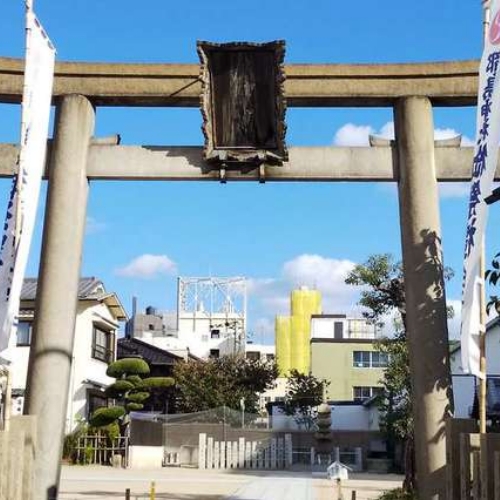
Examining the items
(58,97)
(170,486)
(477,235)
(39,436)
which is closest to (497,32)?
(477,235)

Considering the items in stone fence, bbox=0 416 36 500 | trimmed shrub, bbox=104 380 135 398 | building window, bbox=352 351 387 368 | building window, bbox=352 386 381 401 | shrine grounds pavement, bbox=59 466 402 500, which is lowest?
shrine grounds pavement, bbox=59 466 402 500

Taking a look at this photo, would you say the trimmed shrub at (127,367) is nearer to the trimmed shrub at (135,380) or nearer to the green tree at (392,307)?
the trimmed shrub at (135,380)

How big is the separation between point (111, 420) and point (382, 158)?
22.9 metres

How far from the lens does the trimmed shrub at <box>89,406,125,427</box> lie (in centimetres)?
3162

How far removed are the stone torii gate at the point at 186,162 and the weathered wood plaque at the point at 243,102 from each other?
21 centimetres

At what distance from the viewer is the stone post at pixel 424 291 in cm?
1053

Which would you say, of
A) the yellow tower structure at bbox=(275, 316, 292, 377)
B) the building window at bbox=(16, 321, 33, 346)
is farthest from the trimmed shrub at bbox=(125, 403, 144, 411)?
the yellow tower structure at bbox=(275, 316, 292, 377)

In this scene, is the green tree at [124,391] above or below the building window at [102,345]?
below

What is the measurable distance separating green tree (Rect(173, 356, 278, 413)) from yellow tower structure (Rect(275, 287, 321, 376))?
109ft

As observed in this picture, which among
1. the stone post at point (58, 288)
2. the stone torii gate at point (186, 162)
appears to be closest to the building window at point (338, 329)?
the stone torii gate at point (186, 162)

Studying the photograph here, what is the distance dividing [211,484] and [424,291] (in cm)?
1494

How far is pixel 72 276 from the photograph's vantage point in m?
11.2

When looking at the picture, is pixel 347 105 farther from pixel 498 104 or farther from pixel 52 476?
pixel 52 476

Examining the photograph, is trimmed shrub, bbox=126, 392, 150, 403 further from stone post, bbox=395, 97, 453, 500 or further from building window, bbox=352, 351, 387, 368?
building window, bbox=352, 351, 387, 368
